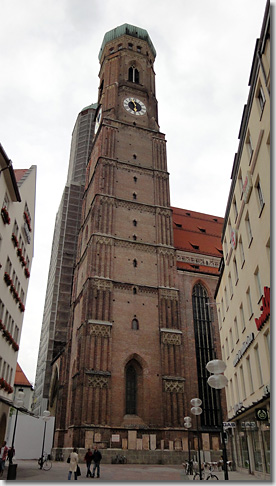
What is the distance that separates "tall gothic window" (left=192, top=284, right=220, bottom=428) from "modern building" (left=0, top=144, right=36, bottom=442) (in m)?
15.7

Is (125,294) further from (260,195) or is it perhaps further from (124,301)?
(260,195)

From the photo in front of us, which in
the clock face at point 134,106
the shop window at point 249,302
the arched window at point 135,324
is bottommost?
the shop window at point 249,302

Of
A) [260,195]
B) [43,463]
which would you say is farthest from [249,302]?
[43,463]

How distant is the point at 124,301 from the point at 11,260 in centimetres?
1357

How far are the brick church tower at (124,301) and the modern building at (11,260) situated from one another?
6.83 metres

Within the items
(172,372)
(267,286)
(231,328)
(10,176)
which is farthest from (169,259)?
(267,286)

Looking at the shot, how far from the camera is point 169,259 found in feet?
121

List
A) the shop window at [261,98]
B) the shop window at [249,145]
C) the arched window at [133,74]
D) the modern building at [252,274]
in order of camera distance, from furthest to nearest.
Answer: the arched window at [133,74], the shop window at [249,145], the shop window at [261,98], the modern building at [252,274]

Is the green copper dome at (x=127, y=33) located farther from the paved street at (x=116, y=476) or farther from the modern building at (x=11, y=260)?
the paved street at (x=116, y=476)

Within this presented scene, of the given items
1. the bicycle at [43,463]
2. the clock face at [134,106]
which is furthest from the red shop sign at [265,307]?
the clock face at [134,106]

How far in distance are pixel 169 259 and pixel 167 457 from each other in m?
16.0

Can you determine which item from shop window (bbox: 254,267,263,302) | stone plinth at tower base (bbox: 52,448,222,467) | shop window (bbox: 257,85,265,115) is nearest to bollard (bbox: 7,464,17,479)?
shop window (bbox: 254,267,263,302)

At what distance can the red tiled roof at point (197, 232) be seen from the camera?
139ft

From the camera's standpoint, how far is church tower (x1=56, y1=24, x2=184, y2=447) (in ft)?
96.5
